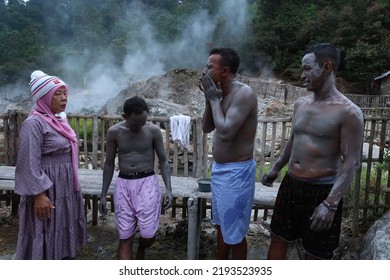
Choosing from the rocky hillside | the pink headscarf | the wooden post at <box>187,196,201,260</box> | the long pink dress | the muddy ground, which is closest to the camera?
the long pink dress

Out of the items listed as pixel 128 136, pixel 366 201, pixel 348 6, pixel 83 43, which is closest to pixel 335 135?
pixel 128 136

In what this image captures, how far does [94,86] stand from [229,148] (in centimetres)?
2943

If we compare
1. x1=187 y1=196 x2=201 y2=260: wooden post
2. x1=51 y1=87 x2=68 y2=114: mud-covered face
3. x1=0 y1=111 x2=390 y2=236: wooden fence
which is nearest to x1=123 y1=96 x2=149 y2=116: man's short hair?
x1=51 y1=87 x2=68 y2=114: mud-covered face

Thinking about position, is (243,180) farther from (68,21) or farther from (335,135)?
(68,21)

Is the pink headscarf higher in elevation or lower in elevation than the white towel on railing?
higher

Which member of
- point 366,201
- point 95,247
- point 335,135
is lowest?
point 95,247

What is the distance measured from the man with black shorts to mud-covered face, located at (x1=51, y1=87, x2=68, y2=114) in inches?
65.8

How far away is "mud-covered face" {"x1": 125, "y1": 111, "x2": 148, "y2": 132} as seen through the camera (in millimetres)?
2637

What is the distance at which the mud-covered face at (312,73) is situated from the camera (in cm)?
201

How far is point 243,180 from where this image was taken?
2.34m

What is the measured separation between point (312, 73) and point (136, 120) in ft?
4.45

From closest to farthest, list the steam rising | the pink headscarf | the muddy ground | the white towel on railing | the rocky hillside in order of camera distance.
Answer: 1. the pink headscarf
2. the muddy ground
3. the white towel on railing
4. the rocky hillside
5. the steam rising

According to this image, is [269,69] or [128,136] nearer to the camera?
[128,136]

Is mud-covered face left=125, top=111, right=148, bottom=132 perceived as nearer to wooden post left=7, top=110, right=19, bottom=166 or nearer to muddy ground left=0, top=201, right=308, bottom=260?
muddy ground left=0, top=201, right=308, bottom=260
